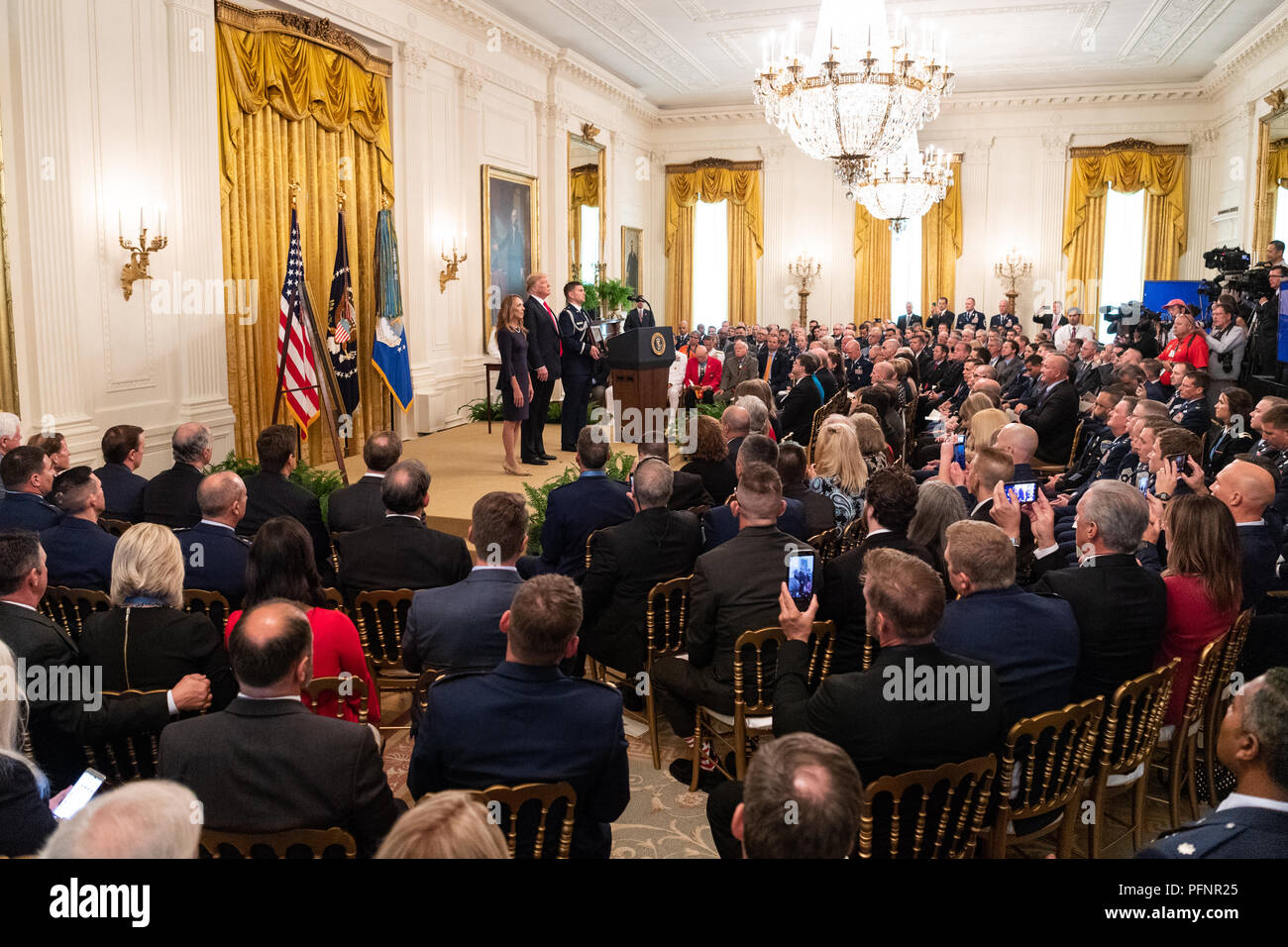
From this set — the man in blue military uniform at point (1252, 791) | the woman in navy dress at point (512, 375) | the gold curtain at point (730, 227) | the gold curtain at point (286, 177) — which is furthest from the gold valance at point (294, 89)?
the gold curtain at point (730, 227)

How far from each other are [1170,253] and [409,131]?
12.8 m

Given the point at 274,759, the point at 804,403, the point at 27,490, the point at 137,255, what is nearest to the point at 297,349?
the point at 137,255

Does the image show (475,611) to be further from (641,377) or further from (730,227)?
(730,227)

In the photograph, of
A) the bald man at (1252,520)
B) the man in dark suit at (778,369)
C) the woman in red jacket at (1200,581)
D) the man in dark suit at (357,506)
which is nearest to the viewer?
the woman in red jacket at (1200,581)

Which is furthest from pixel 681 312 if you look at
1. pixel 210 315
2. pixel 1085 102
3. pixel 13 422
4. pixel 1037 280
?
pixel 13 422

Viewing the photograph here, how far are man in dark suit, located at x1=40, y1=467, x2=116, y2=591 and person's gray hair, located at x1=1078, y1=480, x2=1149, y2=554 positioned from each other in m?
3.66

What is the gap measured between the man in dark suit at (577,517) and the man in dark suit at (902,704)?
2.19 m

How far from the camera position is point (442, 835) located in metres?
1.54

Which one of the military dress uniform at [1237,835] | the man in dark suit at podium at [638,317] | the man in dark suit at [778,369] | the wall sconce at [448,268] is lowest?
the military dress uniform at [1237,835]

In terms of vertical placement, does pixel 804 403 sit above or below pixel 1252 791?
above

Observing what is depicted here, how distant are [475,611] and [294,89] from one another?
711cm

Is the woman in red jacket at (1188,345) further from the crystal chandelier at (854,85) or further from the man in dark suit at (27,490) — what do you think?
the man in dark suit at (27,490)

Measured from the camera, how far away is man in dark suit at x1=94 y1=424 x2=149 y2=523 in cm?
518

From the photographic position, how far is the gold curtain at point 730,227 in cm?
1883
